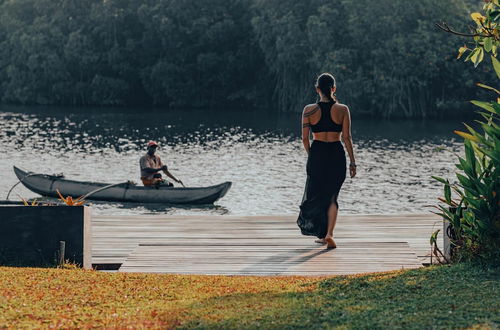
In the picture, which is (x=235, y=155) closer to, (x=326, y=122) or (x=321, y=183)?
(x=321, y=183)

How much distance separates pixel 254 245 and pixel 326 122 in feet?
5.74

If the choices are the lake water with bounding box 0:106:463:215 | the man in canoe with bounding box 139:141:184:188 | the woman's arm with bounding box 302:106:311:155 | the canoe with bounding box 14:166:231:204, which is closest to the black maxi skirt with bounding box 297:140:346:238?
the woman's arm with bounding box 302:106:311:155

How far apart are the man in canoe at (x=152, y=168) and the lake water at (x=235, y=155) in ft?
3.90

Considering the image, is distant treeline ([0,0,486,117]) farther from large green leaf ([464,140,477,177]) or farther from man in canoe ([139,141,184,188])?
large green leaf ([464,140,477,177])

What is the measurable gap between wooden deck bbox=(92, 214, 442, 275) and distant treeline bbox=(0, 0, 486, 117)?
5177 centimetres

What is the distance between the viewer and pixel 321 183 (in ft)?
31.4

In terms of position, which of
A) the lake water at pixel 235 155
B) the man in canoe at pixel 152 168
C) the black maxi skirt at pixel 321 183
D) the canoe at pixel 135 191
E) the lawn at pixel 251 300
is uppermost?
the black maxi skirt at pixel 321 183

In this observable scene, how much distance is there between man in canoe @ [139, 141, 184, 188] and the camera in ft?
69.4

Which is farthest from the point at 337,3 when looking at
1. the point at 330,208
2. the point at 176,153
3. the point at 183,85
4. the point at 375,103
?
the point at 330,208

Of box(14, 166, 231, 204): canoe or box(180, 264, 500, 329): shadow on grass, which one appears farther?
box(14, 166, 231, 204): canoe

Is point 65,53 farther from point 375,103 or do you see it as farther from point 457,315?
point 457,315

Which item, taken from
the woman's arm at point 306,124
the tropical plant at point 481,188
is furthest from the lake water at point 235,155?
the tropical plant at point 481,188

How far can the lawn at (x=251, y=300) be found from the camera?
5770mm

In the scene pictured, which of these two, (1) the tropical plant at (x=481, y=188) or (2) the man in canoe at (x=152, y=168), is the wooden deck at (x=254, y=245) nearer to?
(1) the tropical plant at (x=481, y=188)
